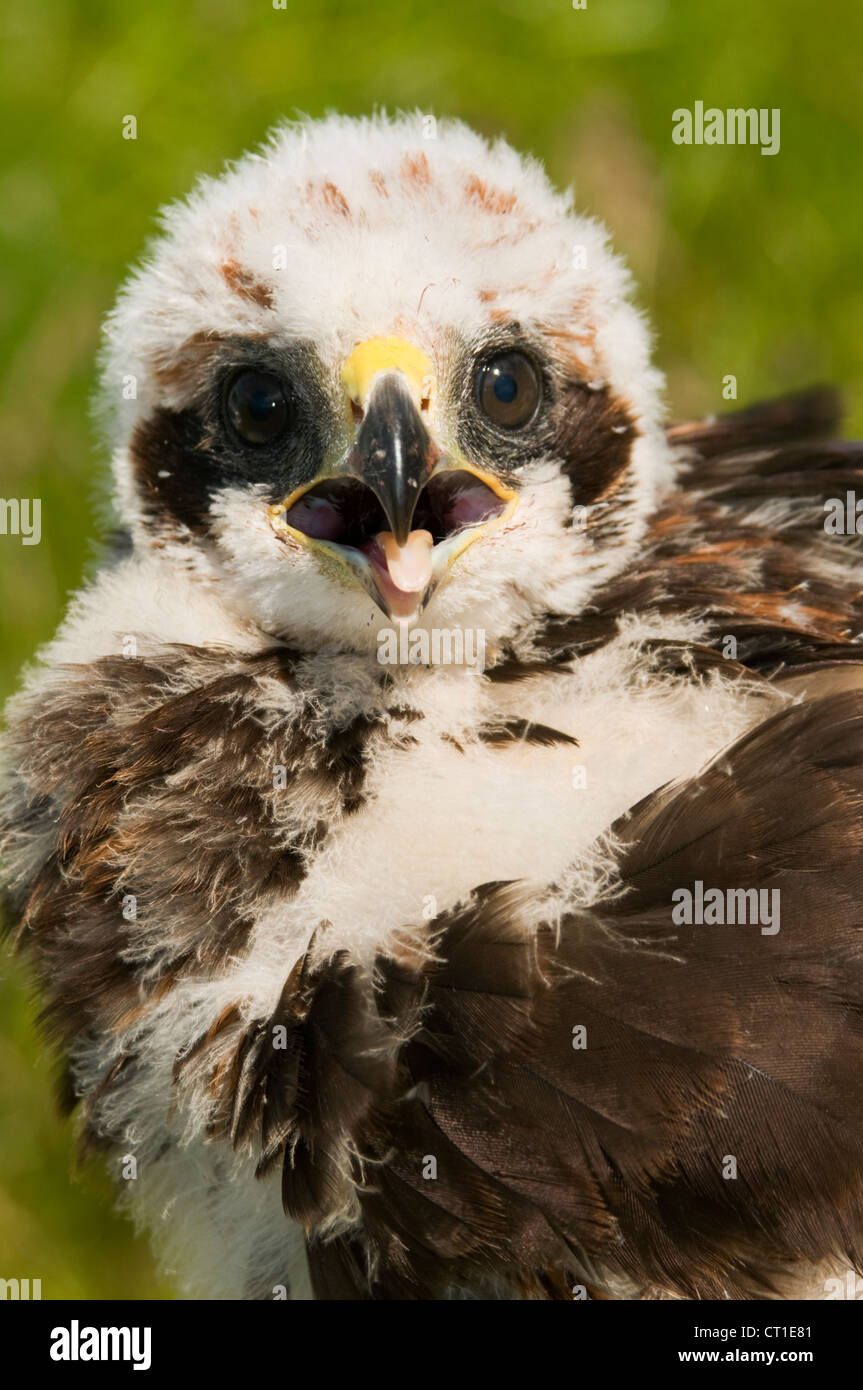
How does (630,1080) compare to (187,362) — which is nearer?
(630,1080)

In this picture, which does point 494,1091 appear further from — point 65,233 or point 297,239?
point 65,233

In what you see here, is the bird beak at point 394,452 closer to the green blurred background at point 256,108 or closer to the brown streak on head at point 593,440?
the brown streak on head at point 593,440

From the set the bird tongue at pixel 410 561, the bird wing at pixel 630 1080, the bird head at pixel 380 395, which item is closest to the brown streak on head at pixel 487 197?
the bird head at pixel 380 395

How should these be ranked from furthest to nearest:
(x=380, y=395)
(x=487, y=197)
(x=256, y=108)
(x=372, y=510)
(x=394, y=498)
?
(x=256, y=108) < (x=487, y=197) < (x=372, y=510) < (x=380, y=395) < (x=394, y=498)

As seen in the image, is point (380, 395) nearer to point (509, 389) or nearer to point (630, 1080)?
point (509, 389)

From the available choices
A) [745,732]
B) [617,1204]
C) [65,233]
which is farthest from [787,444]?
[65,233]

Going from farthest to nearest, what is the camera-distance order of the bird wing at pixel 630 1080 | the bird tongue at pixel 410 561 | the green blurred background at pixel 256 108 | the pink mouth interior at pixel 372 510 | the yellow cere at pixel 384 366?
the green blurred background at pixel 256 108
the pink mouth interior at pixel 372 510
the yellow cere at pixel 384 366
the bird tongue at pixel 410 561
the bird wing at pixel 630 1080

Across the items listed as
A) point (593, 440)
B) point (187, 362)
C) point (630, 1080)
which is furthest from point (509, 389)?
point (630, 1080)
